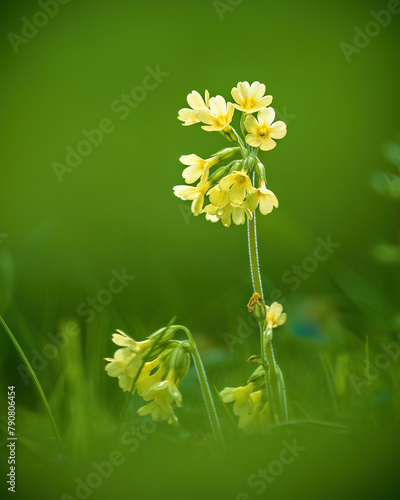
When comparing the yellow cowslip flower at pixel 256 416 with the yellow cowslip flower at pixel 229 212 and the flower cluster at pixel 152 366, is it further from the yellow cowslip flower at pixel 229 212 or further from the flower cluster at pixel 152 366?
the yellow cowslip flower at pixel 229 212

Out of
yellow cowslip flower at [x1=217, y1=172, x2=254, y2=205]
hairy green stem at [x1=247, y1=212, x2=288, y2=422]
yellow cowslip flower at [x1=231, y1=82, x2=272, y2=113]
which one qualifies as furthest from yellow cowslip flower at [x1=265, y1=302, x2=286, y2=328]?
yellow cowslip flower at [x1=231, y1=82, x2=272, y2=113]

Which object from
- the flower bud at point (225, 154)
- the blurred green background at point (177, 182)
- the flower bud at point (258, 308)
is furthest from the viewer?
the blurred green background at point (177, 182)

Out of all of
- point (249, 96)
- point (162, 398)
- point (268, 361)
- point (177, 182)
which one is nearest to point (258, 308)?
point (268, 361)

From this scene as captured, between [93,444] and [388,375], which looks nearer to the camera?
[93,444]

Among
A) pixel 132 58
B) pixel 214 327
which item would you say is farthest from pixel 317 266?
pixel 132 58

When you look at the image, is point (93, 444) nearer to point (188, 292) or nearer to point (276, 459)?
point (276, 459)

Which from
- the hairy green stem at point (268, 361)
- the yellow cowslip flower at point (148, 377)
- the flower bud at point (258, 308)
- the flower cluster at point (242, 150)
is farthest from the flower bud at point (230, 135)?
the yellow cowslip flower at point (148, 377)

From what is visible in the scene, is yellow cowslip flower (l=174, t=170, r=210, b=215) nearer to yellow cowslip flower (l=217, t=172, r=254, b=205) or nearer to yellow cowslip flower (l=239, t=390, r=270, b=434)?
yellow cowslip flower (l=217, t=172, r=254, b=205)
